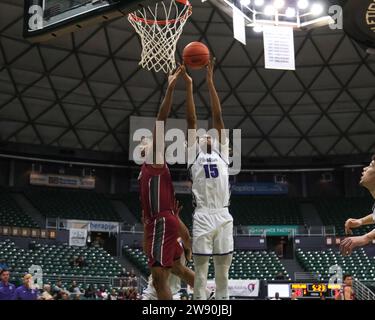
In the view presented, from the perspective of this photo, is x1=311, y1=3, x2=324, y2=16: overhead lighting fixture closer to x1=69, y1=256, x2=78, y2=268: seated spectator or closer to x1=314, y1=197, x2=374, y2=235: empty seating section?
x1=314, y1=197, x2=374, y2=235: empty seating section

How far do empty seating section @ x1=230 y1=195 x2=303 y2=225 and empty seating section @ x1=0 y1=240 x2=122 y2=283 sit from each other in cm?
931

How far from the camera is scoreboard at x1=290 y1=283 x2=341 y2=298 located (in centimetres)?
2284

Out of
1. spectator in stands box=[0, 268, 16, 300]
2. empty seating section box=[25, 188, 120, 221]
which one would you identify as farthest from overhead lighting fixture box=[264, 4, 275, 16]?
spectator in stands box=[0, 268, 16, 300]

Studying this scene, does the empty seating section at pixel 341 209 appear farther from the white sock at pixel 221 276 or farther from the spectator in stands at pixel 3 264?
the white sock at pixel 221 276

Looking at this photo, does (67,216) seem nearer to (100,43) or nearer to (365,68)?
(100,43)

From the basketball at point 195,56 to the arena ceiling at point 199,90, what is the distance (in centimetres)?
1983

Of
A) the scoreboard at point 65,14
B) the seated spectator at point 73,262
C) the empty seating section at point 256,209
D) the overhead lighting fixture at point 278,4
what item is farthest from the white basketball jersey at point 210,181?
the empty seating section at point 256,209

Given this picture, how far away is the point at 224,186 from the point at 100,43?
2289 cm

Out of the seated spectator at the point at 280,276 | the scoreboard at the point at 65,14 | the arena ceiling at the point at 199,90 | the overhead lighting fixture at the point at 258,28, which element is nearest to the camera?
the scoreboard at the point at 65,14

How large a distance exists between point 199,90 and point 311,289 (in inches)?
501

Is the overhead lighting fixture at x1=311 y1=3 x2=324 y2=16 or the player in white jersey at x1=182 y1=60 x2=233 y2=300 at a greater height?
the overhead lighting fixture at x1=311 y1=3 x2=324 y2=16

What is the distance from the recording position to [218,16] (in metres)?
26.5

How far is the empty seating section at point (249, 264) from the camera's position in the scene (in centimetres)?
2731
